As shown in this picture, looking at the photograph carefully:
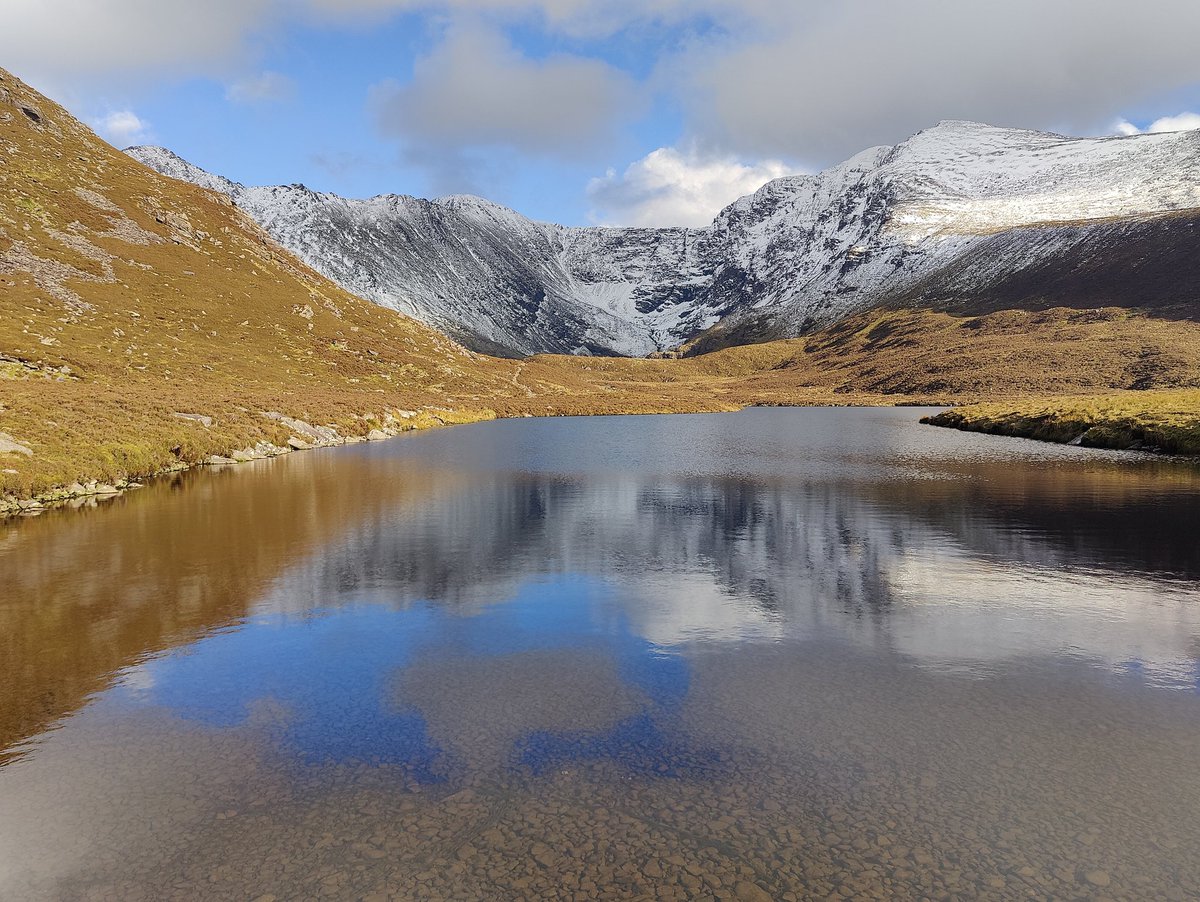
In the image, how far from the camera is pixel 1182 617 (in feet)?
53.5

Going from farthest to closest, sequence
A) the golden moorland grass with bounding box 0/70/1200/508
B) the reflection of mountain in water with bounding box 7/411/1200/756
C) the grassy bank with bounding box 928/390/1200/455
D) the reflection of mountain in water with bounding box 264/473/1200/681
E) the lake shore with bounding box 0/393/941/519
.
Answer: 1. the grassy bank with bounding box 928/390/1200/455
2. the golden moorland grass with bounding box 0/70/1200/508
3. the lake shore with bounding box 0/393/941/519
4. the reflection of mountain in water with bounding box 264/473/1200/681
5. the reflection of mountain in water with bounding box 7/411/1200/756

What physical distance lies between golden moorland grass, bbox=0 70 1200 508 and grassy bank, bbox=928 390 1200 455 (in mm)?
62823

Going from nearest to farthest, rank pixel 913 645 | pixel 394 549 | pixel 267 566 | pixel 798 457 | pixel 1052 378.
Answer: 1. pixel 913 645
2. pixel 267 566
3. pixel 394 549
4. pixel 798 457
5. pixel 1052 378

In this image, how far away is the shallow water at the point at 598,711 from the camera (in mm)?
7859

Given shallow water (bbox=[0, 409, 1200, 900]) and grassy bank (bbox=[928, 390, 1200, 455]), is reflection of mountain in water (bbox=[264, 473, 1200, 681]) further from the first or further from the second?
grassy bank (bbox=[928, 390, 1200, 455])

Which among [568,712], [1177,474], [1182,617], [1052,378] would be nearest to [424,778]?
[568,712]

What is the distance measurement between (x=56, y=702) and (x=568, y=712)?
863cm

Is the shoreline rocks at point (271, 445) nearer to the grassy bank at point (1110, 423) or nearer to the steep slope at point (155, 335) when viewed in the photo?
the steep slope at point (155, 335)

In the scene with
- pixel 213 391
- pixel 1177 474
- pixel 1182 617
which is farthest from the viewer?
pixel 213 391

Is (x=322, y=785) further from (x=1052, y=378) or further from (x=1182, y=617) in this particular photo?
(x=1052, y=378)

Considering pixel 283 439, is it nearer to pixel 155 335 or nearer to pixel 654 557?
pixel 654 557

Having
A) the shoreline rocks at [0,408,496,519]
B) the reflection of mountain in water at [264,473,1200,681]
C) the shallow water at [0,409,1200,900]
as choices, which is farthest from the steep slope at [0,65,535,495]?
the reflection of mountain in water at [264,473,1200,681]

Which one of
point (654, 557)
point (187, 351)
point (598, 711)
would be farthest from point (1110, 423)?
point (187, 351)

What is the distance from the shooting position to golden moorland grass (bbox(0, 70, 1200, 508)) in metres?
43.4
